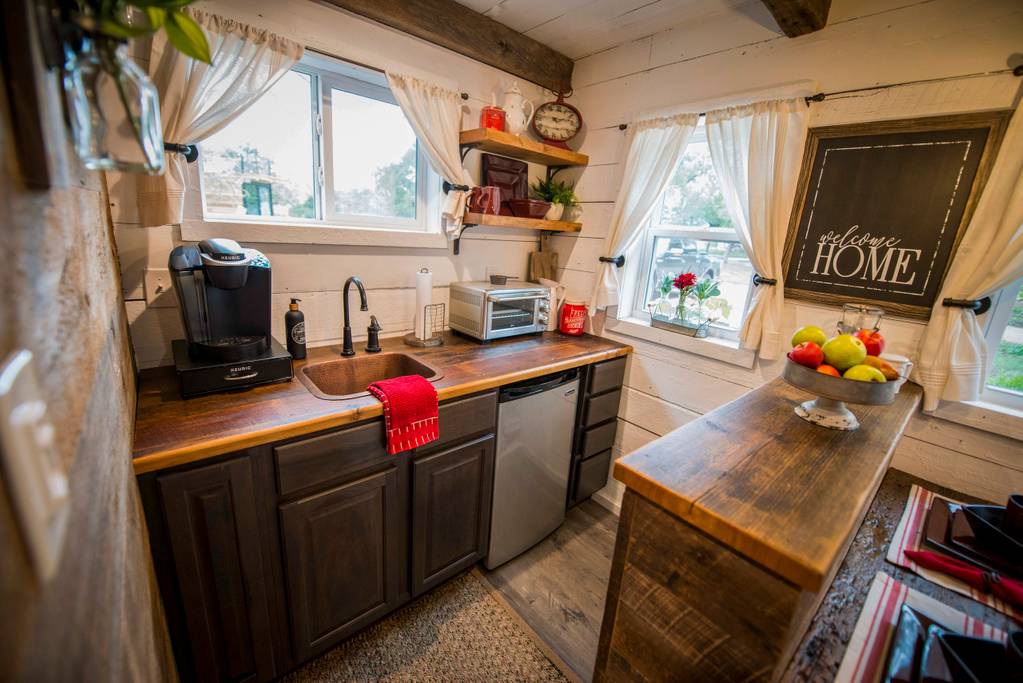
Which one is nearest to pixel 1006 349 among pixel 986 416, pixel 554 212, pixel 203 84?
pixel 986 416

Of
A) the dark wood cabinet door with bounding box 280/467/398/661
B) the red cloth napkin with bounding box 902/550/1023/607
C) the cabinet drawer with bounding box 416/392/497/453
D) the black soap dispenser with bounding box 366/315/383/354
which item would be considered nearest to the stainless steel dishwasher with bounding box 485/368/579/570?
the cabinet drawer with bounding box 416/392/497/453

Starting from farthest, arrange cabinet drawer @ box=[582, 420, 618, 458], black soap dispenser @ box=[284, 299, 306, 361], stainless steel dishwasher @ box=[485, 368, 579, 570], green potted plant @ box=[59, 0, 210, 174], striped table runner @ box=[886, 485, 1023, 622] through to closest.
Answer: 1. cabinet drawer @ box=[582, 420, 618, 458]
2. stainless steel dishwasher @ box=[485, 368, 579, 570]
3. black soap dispenser @ box=[284, 299, 306, 361]
4. striped table runner @ box=[886, 485, 1023, 622]
5. green potted plant @ box=[59, 0, 210, 174]

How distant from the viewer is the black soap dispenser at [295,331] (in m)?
1.61

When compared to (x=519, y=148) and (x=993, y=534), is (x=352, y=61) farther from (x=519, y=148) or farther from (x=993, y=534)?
(x=993, y=534)

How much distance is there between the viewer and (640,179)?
2.09 m

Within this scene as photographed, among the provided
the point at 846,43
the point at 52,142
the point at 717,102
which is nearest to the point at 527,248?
the point at 717,102

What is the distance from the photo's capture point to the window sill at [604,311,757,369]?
192cm

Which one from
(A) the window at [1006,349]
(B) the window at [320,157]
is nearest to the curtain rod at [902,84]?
(A) the window at [1006,349]

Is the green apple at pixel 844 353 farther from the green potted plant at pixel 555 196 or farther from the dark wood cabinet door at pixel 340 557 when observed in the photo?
the green potted plant at pixel 555 196

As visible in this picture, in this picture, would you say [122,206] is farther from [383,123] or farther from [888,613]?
[888,613]

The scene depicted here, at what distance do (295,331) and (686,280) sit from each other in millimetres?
1780

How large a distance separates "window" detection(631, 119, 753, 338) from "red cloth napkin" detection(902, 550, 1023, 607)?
1215 mm

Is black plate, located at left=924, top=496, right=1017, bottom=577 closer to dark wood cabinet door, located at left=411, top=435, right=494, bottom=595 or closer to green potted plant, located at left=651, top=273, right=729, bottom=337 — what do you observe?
green potted plant, located at left=651, top=273, right=729, bottom=337

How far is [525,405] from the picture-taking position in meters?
1.78
